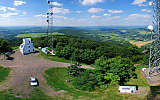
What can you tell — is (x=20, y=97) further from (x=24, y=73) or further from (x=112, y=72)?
(x=112, y=72)

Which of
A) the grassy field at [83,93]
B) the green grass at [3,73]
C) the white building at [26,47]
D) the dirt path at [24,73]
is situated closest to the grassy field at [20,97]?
the dirt path at [24,73]

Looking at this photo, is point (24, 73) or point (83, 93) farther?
point (24, 73)

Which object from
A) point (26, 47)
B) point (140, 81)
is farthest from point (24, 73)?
point (140, 81)

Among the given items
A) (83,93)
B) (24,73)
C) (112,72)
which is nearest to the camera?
(83,93)

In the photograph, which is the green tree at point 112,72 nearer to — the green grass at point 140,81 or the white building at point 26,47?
the green grass at point 140,81

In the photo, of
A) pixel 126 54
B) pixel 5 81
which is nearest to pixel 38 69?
pixel 5 81

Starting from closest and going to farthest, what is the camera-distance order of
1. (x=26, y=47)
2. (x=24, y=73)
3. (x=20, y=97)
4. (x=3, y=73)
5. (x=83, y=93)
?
(x=20, y=97) → (x=83, y=93) → (x=3, y=73) → (x=24, y=73) → (x=26, y=47)

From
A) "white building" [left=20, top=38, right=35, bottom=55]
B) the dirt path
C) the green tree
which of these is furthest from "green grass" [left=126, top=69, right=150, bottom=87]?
"white building" [left=20, top=38, right=35, bottom=55]

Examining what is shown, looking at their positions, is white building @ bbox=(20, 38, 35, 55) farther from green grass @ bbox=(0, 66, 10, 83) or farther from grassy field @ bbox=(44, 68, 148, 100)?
grassy field @ bbox=(44, 68, 148, 100)

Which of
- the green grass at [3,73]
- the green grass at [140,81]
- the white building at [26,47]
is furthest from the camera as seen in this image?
the white building at [26,47]
